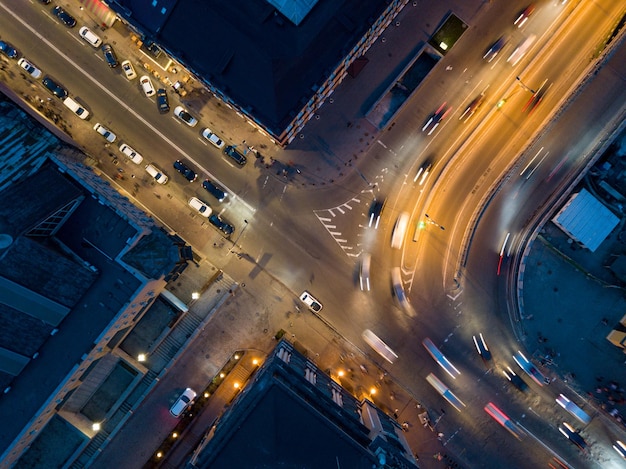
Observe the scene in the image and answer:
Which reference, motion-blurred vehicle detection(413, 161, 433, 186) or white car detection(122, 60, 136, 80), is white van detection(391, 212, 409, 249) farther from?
white car detection(122, 60, 136, 80)

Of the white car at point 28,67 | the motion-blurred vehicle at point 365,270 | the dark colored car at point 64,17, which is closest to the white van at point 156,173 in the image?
the white car at point 28,67

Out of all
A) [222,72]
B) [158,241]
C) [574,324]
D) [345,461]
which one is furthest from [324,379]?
[222,72]

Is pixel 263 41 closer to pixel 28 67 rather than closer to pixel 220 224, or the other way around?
pixel 220 224

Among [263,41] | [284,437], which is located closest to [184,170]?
[263,41]

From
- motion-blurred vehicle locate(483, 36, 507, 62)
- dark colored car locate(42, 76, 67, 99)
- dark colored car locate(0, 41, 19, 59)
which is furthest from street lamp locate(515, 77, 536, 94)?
dark colored car locate(0, 41, 19, 59)

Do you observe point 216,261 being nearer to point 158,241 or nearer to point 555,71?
point 158,241

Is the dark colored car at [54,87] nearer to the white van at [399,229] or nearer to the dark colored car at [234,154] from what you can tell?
the dark colored car at [234,154]
